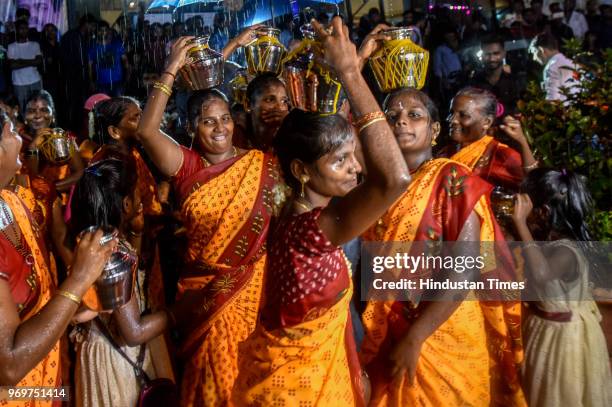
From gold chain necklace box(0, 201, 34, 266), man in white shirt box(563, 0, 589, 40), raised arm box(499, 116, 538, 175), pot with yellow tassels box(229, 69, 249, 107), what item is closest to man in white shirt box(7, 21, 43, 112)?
pot with yellow tassels box(229, 69, 249, 107)

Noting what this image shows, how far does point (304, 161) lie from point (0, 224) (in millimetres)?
1167

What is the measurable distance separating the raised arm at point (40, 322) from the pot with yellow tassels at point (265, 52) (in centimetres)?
188

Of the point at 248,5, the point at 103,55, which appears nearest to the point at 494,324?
the point at 248,5

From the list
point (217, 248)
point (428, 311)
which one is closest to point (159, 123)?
point (217, 248)

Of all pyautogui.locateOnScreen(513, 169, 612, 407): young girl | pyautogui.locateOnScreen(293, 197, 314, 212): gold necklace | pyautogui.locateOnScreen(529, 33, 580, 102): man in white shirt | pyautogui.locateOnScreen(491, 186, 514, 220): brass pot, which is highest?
pyautogui.locateOnScreen(293, 197, 314, 212): gold necklace

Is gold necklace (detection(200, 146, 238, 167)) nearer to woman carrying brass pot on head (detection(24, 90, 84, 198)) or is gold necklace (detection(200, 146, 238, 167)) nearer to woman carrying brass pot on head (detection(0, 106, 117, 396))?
woman carrying brass pot on head (detection(0, 106, 117, 396))

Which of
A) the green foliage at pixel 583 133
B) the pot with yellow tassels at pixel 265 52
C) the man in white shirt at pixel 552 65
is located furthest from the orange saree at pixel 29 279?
the man in white shirt at pixel 552 65

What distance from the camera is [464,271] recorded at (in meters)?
3.09

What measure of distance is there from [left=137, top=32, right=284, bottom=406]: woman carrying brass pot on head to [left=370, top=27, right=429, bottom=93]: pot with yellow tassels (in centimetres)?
77

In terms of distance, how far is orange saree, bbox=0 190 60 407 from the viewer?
258cm

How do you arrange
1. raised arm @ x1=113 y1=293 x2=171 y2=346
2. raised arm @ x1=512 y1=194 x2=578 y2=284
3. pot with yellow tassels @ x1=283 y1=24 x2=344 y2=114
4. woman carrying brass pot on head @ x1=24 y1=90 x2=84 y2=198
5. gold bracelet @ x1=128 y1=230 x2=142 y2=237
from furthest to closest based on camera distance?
woman carrying brass pot on head @ x1=24 y1=90 x2=84 y2=198 → gold bracelet @ x1=128 y1=230 x2=142 y2=237 → raised arm @ x1=512 y1=194 x2=578 y2=284 → raised arm @ x1=113 y1=293 x2=171 y2=346 → pot with yellow tassels @ x1=283 y1=24 x2=344 y2=114

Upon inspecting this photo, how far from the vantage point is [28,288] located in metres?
2.67

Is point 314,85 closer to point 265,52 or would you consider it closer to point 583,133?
point 265,52

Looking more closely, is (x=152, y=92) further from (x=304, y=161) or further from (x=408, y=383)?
(x=408, y=383)
